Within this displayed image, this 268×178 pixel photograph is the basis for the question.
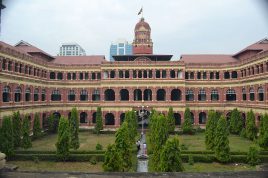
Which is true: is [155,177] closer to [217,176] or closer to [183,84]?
[217,176]

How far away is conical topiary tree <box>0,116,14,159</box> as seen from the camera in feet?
93.9

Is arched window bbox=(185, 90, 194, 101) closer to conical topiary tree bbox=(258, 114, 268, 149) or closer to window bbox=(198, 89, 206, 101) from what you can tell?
window bbox=(198, 89, 206, 101)

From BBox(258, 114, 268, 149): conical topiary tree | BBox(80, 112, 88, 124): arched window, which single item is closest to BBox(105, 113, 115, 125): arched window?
BBox(80, 112, 88, 124): arched window

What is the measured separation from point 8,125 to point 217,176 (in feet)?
78.9

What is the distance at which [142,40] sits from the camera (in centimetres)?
6775

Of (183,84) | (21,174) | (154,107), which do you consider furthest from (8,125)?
(183,84)

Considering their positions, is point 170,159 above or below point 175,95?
below

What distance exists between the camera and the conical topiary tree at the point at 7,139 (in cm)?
2861

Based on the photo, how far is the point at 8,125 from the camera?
29.4 m

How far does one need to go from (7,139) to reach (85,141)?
14.4 meters

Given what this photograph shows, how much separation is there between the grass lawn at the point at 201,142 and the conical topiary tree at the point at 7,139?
812 inches

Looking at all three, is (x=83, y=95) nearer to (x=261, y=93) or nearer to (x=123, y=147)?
(x=261, y=93)

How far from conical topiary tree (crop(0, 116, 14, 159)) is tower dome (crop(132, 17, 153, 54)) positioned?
42168 mm

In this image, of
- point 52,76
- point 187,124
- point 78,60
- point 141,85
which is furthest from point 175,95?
point 52,76
